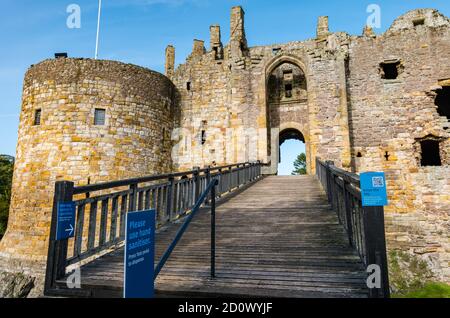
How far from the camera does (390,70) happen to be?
16547 millimetres

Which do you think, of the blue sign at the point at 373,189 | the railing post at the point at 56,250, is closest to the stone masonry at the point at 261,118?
the railing post at the point at 56,250

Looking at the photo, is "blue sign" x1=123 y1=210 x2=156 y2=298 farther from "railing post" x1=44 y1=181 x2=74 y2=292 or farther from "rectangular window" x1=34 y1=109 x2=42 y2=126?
"rectangular window" x1=34 y1=109 x2=42 y2=126

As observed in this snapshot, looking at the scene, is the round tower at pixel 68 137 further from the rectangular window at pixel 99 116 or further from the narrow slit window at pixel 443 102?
the narrow slit window at pixel 443 102

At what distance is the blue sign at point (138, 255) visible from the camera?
2.39 m

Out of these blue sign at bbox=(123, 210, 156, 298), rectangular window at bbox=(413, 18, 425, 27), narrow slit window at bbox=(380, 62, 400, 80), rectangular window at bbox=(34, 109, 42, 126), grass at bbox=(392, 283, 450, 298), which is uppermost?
rectangular window at bbox=(413, 18, 425, 27)

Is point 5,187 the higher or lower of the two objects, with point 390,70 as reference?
lower

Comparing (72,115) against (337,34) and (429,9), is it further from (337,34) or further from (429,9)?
(429,9)

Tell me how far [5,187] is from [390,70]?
112 ft

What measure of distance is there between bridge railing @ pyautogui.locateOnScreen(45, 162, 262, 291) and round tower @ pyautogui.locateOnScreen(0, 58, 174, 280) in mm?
2544

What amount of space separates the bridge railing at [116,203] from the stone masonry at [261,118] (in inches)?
163

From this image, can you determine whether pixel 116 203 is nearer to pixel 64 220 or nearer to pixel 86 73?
pixel 64 220

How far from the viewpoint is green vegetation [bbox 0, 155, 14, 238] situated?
83.1ft

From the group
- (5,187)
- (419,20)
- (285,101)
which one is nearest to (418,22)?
(419,20)

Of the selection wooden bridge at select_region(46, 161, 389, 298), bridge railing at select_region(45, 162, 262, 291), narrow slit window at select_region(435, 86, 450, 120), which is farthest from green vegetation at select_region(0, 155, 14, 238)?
narrow slit window at select_region(435, 86, 450, 120)
